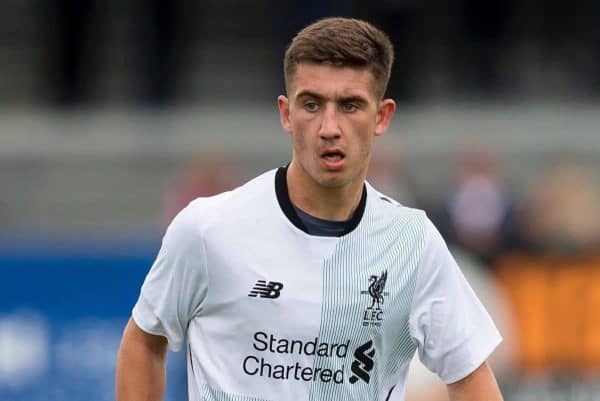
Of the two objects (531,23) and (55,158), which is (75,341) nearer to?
(55,158)

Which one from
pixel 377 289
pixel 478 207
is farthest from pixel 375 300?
pixel 478 207

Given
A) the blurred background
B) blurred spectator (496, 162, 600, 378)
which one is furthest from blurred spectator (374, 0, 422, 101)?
blurred spectator (496, 162, 600, 378)

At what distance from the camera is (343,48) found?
4.77 m

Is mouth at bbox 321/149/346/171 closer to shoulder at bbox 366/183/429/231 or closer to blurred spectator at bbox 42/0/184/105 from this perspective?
shoulder at bbox 366/183/429/231

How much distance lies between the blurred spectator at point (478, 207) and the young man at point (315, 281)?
5.94 m

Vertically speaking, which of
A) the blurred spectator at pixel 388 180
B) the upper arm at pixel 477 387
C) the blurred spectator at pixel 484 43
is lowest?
the blurred spectator at pixel 388 180

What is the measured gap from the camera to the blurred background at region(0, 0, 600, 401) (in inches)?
430

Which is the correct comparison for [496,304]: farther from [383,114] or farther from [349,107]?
[349,107]

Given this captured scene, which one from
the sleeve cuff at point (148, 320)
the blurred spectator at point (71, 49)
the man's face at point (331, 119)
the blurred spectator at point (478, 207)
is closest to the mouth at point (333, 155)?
the man's face at point (331, 119)

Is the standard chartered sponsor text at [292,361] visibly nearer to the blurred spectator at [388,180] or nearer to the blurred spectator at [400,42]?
the blurred spectator at [388,180]

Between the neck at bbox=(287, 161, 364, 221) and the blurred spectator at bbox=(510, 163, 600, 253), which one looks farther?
the blurred spectator at bbox=(510, 163, 600, 253)

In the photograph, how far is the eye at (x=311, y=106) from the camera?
4.77 meters

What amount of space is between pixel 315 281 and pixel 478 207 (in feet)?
24.1

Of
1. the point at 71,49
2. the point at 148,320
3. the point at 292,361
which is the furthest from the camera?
the point at 71,49
